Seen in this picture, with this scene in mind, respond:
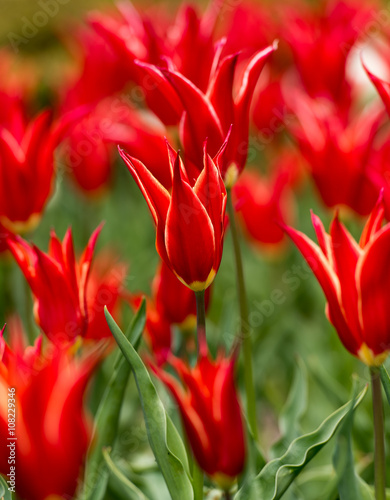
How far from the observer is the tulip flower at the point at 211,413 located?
57 centimetres

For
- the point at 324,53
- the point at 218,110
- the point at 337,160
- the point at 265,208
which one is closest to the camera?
the point at 218,110

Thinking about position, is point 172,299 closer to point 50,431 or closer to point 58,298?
point 58,298

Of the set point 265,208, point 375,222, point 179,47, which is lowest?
point 265,208

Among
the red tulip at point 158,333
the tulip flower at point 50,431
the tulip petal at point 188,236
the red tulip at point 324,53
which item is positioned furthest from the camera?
the red tulip at point 324,53

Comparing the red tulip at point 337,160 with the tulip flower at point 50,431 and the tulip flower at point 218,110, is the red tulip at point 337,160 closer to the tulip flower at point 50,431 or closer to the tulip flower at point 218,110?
the tulip flower at point 218,110

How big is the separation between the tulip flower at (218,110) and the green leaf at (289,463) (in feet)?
0.83

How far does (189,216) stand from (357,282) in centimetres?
16

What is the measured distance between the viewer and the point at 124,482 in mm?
660

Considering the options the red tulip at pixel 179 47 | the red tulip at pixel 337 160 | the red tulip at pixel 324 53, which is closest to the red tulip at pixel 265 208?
the red tulip at pixel 324 53

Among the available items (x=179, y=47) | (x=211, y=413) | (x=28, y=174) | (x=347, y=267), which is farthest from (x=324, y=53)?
(x=211, y=413)

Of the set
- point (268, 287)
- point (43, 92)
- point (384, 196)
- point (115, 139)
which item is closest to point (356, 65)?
point (43, 92)

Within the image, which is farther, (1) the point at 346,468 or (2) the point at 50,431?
(1) the point at 346,468

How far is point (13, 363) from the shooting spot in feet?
1.72

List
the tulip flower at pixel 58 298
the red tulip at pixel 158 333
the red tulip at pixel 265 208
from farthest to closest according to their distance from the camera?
the red tulip at pixel 265 208 < the red tulip at pixel 158 333 < the tulip flower at pixel 58 298
